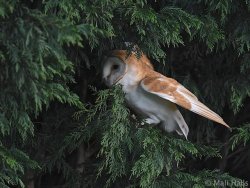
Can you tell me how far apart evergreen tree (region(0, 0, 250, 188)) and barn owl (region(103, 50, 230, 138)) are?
0.06 meters

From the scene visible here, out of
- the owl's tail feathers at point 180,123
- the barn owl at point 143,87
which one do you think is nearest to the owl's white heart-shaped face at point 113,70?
the barn owl at point 143,87

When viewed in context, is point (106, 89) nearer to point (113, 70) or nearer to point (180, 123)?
point (113, 70)

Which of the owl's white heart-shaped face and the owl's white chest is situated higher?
the owl's white heart-shaped face

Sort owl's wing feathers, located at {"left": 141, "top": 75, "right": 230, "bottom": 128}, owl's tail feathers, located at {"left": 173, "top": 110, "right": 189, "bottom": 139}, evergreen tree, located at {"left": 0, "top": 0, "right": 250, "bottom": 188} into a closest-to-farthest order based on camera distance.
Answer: evergreen tree, located at {"left": 0, "top": 0, "right": 250, "bottom": 188} < owl's wing feathers, located at {"left": 141, "top": 75, "right": 230, "bottom": 128} < owl's tail feathers, located at {"left": 173, "top": 110, "right": 189, "bottom": 139}

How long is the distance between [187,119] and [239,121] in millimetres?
389

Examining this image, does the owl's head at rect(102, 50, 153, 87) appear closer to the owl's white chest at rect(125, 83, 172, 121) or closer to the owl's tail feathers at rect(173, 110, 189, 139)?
the owl's white chest at rect(125, 83, 172, 121)

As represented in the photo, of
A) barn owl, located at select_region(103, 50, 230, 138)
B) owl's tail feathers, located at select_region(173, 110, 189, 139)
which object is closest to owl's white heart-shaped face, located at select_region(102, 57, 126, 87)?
barn owl, located at select_region(103, 50, 230, 138)

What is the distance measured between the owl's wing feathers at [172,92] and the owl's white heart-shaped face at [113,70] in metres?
0.10

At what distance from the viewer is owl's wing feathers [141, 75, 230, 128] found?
6.25ft

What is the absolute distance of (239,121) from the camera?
2.67m

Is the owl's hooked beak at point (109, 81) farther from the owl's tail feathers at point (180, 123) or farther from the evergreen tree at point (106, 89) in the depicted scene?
the owl's tail feathers at point (180, 123)

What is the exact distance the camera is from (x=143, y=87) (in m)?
1.93

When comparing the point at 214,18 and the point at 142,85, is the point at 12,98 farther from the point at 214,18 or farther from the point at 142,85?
the point at 214,18

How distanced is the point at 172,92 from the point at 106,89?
258 millimetres
